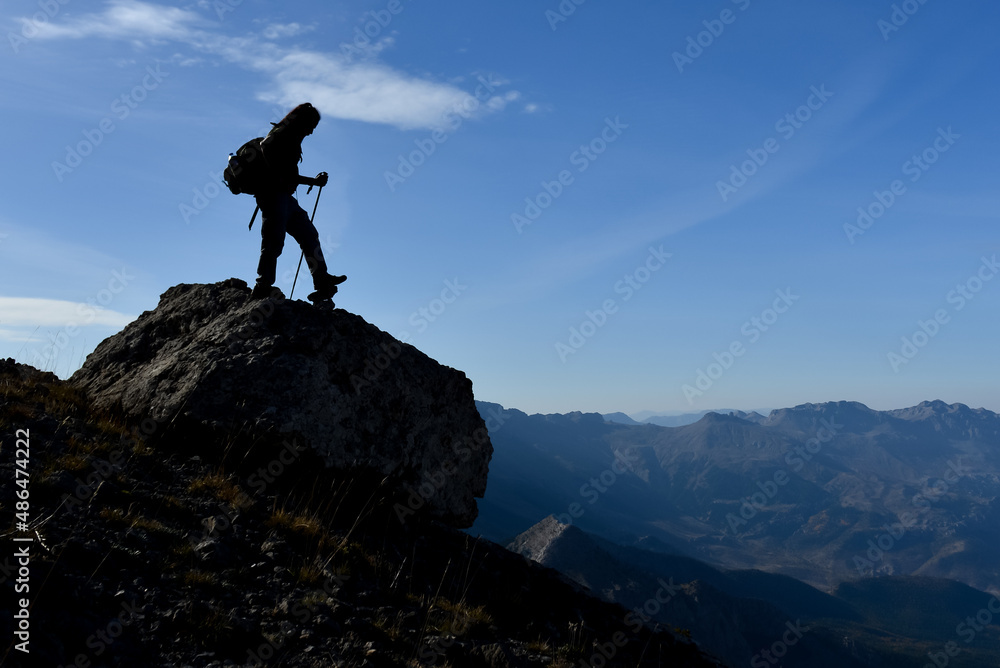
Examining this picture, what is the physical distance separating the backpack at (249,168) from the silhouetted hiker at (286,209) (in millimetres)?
106

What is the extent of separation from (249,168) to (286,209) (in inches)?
34.8

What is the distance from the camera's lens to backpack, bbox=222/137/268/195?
9.93 metres

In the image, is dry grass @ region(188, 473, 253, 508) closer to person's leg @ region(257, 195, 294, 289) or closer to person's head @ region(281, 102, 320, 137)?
person's leg @ region(257, 195, 294, 289)

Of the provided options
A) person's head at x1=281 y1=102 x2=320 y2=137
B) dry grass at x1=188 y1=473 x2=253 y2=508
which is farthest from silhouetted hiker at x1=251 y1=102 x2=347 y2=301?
dry grass at x1=188 y1=473 x2=253 y2=508

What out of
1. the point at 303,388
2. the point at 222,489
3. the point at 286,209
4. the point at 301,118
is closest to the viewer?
the point at 222,489

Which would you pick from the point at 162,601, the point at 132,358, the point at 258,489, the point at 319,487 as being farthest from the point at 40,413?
the point at 162,601

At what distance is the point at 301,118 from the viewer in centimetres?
969

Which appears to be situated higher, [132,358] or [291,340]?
[291,340]

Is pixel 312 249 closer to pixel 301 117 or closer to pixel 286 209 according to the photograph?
pixel 286 209

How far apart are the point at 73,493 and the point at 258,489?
6.79 ft

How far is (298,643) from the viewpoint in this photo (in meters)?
5.16

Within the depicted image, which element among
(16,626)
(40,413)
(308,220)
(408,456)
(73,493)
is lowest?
(16,626)

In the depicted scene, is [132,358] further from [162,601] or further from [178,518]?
[162,601]

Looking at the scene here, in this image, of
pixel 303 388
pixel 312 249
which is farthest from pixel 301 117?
pixel 303 388
